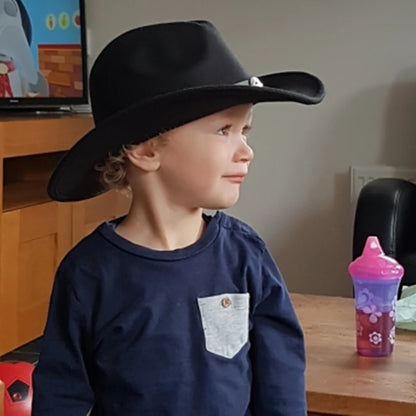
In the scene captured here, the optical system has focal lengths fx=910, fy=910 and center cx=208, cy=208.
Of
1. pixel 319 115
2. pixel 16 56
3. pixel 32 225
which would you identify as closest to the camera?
pixel 32 225

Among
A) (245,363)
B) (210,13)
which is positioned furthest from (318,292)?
(245,363)

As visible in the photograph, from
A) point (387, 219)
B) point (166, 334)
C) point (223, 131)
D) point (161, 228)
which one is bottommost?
point (387, 219)

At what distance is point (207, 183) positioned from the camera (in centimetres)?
102

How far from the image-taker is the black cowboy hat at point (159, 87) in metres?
0.99

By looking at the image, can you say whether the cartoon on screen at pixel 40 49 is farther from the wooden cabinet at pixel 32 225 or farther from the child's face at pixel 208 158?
the child's face at pixel 208 158

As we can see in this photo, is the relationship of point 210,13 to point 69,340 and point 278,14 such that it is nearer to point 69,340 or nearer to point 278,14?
point 278,14

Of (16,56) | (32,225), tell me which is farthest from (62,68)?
(32,225)

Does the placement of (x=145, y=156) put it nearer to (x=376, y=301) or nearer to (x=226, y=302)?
(x=226, y=302)

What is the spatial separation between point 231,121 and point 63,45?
2.08m

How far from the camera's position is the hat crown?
1.02m

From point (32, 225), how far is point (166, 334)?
168 cm

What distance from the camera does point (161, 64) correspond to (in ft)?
3.35

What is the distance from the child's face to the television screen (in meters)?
1.83

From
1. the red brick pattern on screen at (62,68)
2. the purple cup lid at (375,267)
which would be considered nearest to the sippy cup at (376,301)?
the purple cup lid at (375,267)
